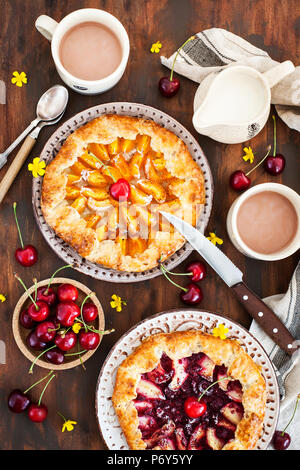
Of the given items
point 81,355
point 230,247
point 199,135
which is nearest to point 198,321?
point 230,247

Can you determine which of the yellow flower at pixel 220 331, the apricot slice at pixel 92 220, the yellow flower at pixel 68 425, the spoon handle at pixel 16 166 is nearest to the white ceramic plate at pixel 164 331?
the yellow flower at pixel 220 331

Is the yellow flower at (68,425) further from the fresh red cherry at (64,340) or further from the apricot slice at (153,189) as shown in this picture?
the apricot slice at (153,189)

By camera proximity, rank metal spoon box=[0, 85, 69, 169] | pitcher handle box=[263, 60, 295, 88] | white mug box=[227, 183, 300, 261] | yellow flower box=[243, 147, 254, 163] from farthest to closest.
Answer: yellow flower box=[243, 147, 254, 163]
metal spoon box=[0, 85, 69, 169]
white mug box=[227, 183, 300, 261]
pitcher handle box=[263, 60, 295, 88]

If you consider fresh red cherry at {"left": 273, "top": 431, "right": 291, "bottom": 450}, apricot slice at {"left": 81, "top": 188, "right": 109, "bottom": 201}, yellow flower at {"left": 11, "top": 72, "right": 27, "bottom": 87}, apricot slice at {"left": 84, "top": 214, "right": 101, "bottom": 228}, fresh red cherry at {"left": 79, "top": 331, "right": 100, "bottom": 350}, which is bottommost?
fresh red cherry at {"left": 273, "top": 431, "right": 291, "bottom": 450}

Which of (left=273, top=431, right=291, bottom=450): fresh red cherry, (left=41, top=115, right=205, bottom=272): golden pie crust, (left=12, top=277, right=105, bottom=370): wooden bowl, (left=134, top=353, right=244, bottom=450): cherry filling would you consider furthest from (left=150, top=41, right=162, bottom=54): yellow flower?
(left=273, top=431, right=291, bottom=450): fresh red cherry

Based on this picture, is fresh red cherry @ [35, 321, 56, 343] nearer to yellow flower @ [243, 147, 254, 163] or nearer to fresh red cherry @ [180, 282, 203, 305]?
fresh red cherry @ [180, 282, 203, 305]

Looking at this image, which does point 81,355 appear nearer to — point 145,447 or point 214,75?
point 145,447

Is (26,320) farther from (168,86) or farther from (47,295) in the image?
(168,86)
